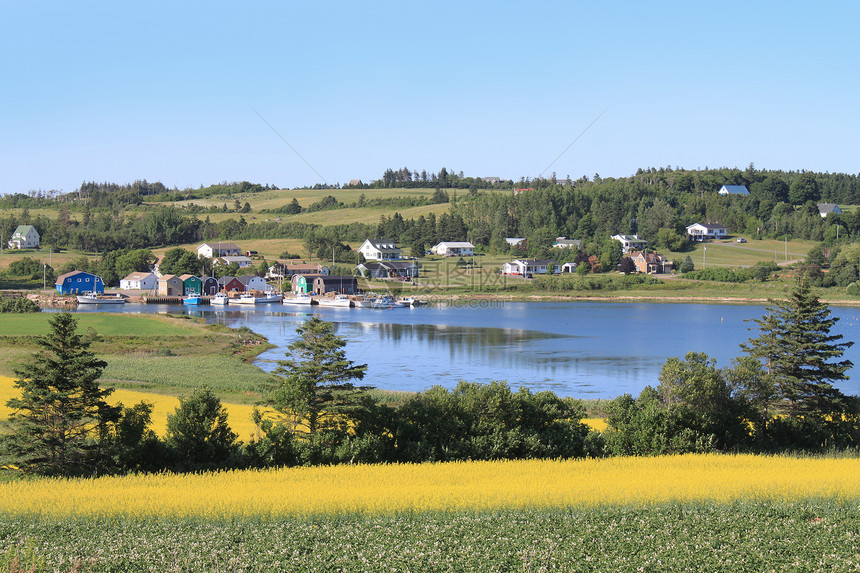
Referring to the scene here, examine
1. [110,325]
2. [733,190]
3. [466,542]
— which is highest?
[733,190]

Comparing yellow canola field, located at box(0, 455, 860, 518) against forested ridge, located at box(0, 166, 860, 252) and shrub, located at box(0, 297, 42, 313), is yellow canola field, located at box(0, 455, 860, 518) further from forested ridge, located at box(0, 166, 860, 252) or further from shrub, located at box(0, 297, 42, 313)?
forested ridge, located at box(0, 166, 860, 252)

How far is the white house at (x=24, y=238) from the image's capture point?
317 feet

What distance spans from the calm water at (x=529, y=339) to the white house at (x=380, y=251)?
2335 centimetres

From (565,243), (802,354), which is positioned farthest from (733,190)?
(802,354)

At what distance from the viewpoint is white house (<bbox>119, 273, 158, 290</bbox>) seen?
8056cm

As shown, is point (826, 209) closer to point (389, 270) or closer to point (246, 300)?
point (389, 270)

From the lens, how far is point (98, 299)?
236 ft

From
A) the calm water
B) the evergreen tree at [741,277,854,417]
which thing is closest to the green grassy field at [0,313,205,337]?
the calm water

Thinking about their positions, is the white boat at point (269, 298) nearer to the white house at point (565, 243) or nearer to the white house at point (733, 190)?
the white house at point (565, 243)

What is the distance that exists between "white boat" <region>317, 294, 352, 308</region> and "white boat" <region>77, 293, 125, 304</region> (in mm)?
19162

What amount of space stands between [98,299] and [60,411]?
209 ft

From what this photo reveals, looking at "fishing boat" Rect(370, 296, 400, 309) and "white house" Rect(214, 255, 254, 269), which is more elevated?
"white house" Rect(214, 255, 254, 269)

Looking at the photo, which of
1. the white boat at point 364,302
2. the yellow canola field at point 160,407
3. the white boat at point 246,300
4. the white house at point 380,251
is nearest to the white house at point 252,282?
the white boat at point 246,300

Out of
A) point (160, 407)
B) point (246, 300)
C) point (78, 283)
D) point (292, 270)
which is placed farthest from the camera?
point (292, 270)
